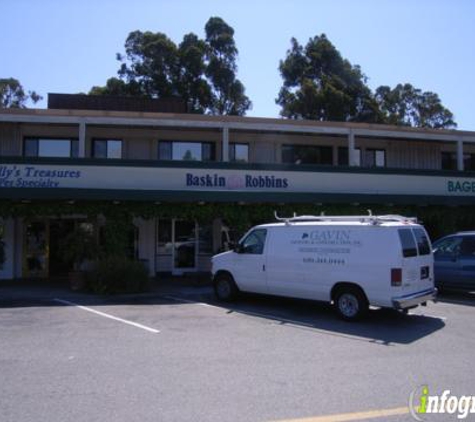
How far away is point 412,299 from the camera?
996 centimetres

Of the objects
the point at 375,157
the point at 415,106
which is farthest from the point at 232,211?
the point at 415,106

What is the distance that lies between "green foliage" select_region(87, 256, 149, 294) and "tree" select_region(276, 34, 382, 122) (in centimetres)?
2815

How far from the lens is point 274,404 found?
215 inches

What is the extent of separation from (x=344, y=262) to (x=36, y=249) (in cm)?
1309

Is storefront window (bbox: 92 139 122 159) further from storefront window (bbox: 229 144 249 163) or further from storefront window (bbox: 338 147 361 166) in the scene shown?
storefront window (bbox: 338 147 361 166)

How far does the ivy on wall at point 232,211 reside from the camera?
16422 millimetres

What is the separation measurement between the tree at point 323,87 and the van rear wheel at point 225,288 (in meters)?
28.9

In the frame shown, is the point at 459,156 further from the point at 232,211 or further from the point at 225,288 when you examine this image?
the point at 225,288

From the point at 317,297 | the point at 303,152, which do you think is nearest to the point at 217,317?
the point at 317,297

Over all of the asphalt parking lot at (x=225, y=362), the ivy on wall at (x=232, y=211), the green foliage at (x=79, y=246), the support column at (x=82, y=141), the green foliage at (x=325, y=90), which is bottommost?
the asphalt parking lot at (x=225, y=362)

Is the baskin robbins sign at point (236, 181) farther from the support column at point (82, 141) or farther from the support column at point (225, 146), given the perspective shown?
the support column at point (82, 141)

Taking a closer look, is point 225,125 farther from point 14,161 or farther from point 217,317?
point 217,317

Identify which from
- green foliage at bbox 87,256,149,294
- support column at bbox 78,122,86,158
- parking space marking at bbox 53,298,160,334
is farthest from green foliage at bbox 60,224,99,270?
support column at bbox 78,122,86,158

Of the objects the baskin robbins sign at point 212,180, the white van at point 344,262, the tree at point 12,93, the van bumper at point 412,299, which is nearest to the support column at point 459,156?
the baskin robbins sign at point 212,180
